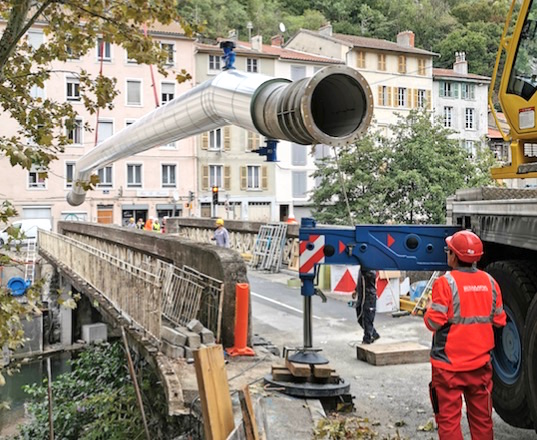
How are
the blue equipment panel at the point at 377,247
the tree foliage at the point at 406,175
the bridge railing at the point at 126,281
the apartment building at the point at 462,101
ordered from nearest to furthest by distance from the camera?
the blue equipment panel at the point at 377,247 → the bridge railing at the point at 126,281 → the tree foliage at the point at 406,175 → the apartment building at the point at 462,101

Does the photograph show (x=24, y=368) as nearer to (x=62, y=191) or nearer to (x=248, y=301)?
(x=248, y=301)

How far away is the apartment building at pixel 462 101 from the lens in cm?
5662

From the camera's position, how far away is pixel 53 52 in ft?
22.7

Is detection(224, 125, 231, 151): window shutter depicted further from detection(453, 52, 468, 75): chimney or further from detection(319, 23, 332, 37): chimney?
detection(453, 52, 468, 75): chimney

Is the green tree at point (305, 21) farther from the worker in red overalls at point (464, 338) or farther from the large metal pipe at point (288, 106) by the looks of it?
the worker in red overalls at point (464, 338)

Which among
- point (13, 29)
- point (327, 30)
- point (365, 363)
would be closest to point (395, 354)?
point (365, 363)

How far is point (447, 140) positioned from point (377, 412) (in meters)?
19.2

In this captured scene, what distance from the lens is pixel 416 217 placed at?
2380 centimetres

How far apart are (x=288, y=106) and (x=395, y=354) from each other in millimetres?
4570

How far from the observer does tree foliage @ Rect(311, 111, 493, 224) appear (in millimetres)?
23125

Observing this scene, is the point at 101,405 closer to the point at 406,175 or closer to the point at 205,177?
the point at 406,175

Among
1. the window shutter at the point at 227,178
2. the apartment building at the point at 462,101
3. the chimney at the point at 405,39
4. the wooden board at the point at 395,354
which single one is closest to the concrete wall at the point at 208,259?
the wooden board at the point at 395,354

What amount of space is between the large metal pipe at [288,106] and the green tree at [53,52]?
532 millimetres

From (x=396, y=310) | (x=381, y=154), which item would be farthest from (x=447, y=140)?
(x=396, y=310)
